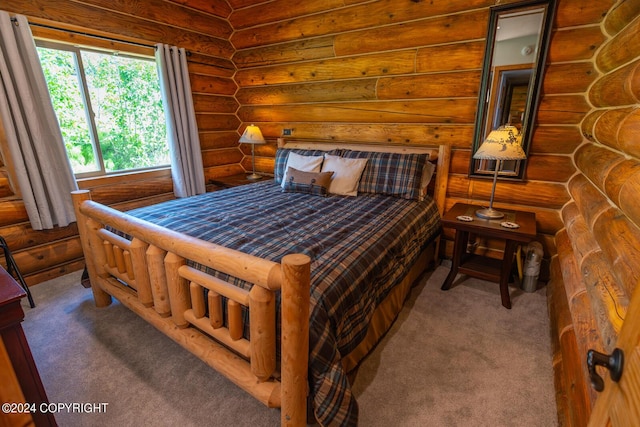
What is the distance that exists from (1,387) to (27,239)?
224 cm

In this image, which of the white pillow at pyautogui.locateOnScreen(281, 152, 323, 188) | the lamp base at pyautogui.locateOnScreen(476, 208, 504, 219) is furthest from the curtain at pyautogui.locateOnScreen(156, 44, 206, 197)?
the lamp base at pyautogui.locateOnScreen(476, 208, 504, 219)

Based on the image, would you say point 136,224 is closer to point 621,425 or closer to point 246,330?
point 246,330

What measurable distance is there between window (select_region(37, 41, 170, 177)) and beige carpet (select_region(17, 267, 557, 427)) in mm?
1507

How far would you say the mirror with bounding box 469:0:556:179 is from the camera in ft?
7.31

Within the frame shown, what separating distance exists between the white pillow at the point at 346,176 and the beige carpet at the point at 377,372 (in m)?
1.11

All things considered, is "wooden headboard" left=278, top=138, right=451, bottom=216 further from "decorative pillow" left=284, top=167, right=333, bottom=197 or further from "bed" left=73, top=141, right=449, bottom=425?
"decorative pillow" left=284, top=167, right=333, bottom=197

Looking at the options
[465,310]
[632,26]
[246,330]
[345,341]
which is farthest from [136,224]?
[632,26]

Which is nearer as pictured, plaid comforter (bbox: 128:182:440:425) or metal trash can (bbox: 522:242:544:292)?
plaid comforter (bbox: 128:182:440:425)

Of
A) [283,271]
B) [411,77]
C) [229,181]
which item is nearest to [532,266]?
[411,77]

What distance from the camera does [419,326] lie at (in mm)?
2037

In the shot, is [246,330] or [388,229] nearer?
[246,330]

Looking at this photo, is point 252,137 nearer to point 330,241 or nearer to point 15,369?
point 330,241

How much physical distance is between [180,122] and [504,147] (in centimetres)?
316

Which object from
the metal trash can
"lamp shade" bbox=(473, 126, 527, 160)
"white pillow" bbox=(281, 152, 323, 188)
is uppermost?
"lamp shade" bbox=(473, 126, 527, 160)
